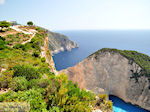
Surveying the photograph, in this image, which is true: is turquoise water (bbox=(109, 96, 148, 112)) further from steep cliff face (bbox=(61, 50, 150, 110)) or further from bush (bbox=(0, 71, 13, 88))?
bush (bbox=(0, 71, 13, 88))

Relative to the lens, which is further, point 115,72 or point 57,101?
point 115,72

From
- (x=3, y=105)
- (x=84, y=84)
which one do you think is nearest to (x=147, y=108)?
(x=84, y=84)

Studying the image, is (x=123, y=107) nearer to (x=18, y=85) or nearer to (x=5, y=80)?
(x=18, y=85)

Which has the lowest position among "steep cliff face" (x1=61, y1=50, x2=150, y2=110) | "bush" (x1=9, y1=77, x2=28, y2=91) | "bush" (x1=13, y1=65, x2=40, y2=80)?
"steep cliff face" (x1=61, y1=50, x2=150, y2=110)

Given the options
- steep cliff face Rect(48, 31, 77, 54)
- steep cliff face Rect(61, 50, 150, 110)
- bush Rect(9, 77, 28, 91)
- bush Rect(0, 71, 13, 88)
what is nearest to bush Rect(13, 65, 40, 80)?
bush Rect(0, 71, 13, 88)

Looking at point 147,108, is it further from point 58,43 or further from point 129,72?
point 58,43

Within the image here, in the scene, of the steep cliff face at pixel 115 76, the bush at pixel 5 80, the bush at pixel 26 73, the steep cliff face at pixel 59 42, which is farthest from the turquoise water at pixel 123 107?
the steep cliff face at pixel 59 42

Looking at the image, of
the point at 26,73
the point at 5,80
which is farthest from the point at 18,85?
the point at 26,73

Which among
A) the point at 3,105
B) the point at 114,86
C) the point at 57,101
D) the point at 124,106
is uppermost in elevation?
the point at 3,105
